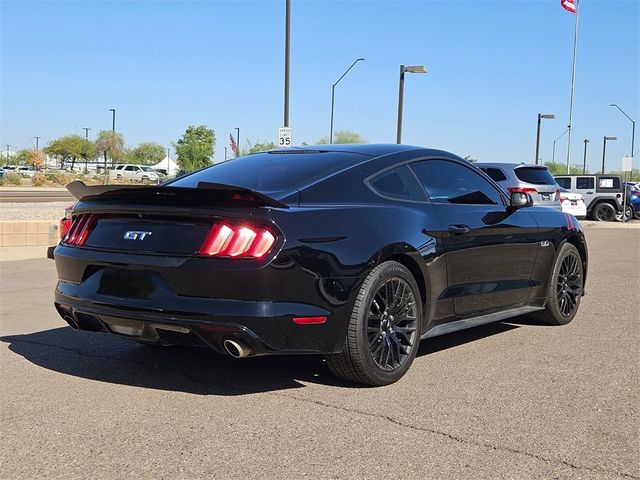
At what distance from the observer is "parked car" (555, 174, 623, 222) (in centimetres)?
2752

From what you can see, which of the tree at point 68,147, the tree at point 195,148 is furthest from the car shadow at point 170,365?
the tree at point 68,147

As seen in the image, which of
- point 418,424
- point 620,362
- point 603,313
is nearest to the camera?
point 418,424

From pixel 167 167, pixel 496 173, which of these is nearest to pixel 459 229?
pixel 496 173

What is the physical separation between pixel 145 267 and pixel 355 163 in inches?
61.5

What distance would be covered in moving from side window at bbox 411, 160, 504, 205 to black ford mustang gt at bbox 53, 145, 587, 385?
1 cm

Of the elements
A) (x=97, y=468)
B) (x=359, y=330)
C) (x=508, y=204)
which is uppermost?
(x=508, y=204)

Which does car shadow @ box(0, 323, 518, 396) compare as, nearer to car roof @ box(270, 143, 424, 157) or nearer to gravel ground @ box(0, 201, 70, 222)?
car roof @ box(270, 143, 424, 157)

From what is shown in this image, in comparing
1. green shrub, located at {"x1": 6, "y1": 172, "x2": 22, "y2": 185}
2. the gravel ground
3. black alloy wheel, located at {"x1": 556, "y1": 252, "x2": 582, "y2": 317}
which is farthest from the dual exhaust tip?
Result: green shrub, located at {"x1": 6, "y1": 172, "x2": 22, "y2": 185}

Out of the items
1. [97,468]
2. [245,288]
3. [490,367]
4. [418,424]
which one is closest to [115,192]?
[245,288]

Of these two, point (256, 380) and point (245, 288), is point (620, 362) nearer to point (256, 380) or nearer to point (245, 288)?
point (256, 380)

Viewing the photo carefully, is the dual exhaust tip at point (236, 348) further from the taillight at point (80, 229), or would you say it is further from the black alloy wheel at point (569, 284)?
the black alloy wheel at point (569, 284)

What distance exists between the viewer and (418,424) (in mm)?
3701

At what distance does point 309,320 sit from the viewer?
12.9 feet

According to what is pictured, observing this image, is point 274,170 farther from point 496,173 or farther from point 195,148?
point 195,148
